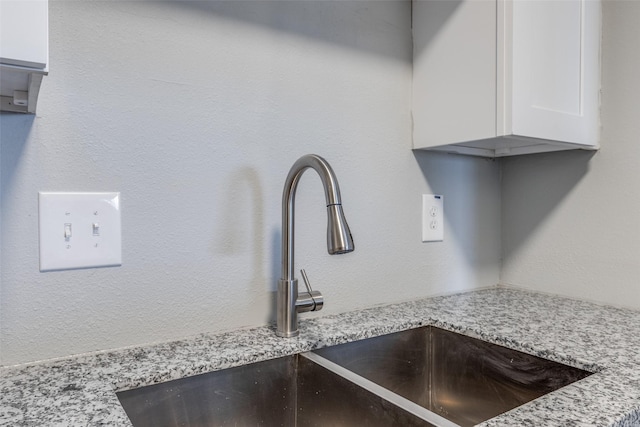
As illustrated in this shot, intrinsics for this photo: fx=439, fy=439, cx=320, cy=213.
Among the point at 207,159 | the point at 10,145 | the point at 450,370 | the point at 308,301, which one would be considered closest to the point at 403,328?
the point at 450,370

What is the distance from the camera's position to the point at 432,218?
1179mm

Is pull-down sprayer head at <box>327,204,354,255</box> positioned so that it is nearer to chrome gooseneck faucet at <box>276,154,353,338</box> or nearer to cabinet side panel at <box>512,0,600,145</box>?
chrome gooseneck faucet at <box>276,154,353,338</box>

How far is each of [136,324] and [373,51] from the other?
803 millimetres

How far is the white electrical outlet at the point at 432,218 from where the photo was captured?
1165mm

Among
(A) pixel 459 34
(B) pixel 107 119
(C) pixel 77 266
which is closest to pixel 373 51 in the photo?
(A) pixel 459 34

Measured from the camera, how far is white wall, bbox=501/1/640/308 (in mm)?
1051

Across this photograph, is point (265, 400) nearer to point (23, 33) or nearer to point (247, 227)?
point (247, 227)

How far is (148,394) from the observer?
0.67m

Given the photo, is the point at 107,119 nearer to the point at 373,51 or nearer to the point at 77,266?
the point at 77,266

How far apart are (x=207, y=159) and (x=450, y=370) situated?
0.67 meters

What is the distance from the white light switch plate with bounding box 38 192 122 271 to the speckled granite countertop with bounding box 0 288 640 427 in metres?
0.16

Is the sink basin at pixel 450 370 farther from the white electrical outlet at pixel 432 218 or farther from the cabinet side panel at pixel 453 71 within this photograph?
the cabinet side panel at pixel 453 71

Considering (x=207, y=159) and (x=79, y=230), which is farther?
(x=207, y=159)

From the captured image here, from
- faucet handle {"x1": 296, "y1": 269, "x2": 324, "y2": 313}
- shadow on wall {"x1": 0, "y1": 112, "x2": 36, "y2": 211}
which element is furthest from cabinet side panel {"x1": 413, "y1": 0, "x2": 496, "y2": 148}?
shadow on wall {"x1": 0, "y1": 112, "x2": 36, "y2": 211}
